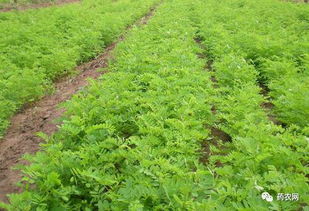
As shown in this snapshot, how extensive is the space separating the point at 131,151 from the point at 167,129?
962 millimetres

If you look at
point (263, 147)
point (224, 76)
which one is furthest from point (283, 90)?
point (263, 147)

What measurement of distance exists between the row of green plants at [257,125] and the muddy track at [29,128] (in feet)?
11.1

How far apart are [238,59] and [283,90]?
229 cm

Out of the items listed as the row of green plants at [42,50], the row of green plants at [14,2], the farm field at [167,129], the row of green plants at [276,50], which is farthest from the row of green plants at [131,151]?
the row of green plants at [14,2]

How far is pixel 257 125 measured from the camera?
5062 mm

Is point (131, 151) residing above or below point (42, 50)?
above

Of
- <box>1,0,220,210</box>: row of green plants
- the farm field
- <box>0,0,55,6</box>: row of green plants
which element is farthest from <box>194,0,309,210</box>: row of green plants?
<box>0,0,55,6</box>: row of green plants

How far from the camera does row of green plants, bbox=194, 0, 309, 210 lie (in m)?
3.57

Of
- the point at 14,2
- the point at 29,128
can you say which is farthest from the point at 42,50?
the point at 14,2

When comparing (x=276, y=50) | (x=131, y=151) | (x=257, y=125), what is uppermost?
(x=131, y=151)

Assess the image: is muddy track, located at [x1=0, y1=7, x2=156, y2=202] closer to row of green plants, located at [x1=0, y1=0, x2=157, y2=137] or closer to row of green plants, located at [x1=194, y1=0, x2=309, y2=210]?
row of green plants, located at [x1=0, y1=0, x2=157, y2=137]

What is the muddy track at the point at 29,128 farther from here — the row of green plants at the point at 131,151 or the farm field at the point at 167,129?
the row of green plants at the point at 131,151

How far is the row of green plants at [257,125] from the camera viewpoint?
11.7 feet

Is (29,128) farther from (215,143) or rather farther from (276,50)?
(276,50)
